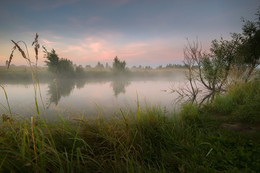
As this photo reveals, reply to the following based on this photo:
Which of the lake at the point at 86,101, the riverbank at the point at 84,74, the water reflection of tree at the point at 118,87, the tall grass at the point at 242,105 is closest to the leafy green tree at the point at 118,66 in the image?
the riverbank at the point at 84,74

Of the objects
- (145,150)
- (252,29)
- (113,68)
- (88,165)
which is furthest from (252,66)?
(113,68)

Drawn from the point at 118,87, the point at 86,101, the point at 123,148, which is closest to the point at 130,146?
the point at 123,148

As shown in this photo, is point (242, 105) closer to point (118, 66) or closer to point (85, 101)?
point (85, 101)

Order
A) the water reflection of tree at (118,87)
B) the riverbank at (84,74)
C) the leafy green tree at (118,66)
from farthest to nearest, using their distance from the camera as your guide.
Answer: the leafy green tree at (118,66), the riverbank at (84,74), the water reflection of tree at (118,87)

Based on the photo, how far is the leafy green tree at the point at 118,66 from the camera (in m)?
39.0

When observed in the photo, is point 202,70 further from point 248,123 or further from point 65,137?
point 65,137

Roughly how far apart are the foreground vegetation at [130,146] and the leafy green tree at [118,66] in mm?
36110

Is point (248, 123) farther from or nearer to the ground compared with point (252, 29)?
→ nearer to the ground

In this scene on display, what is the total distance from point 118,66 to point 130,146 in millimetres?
38812

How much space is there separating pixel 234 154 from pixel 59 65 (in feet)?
120

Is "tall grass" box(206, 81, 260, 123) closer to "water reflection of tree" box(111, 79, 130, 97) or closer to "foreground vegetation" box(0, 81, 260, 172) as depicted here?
"foreground vegetation" box(0, 81, 260, 172)

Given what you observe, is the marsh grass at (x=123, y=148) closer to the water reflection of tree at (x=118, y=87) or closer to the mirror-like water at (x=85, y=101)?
the mirror-like water at (x=85, y=101)

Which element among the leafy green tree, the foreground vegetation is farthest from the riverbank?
the foreground vegetation

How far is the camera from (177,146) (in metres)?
2.67
